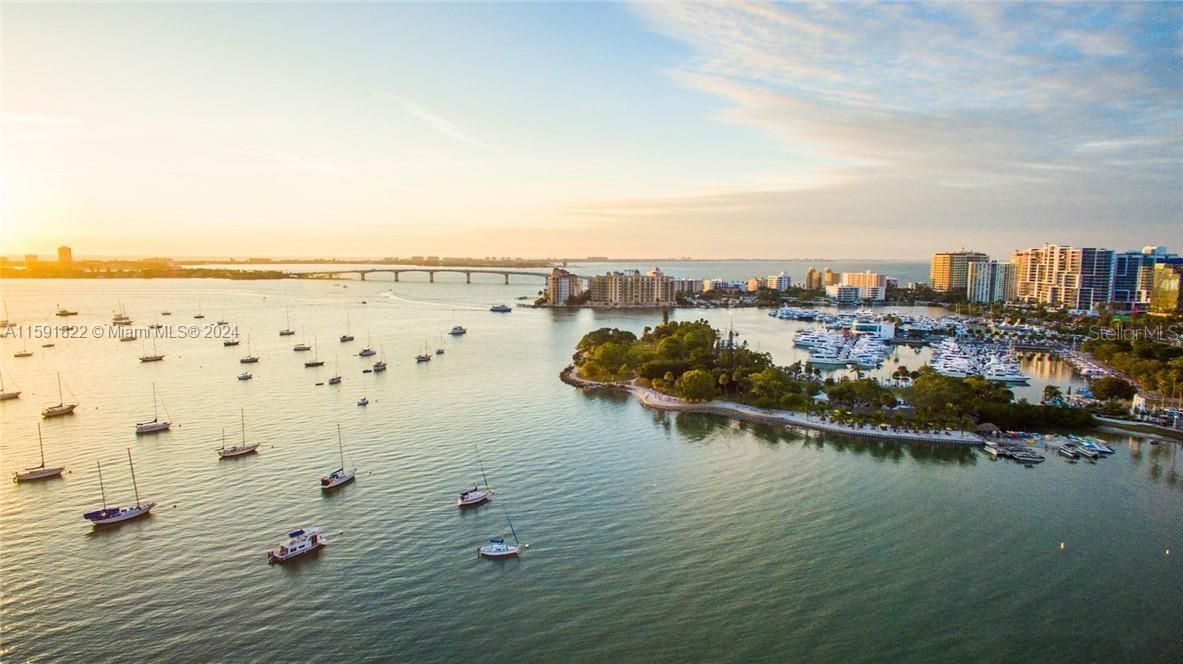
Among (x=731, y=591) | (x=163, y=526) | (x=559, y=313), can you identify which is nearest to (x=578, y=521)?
(x=731, y=591)

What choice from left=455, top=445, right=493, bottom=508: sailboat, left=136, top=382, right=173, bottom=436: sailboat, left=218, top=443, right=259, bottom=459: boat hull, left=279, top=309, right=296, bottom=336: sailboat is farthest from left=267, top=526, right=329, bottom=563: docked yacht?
left=279, top=309, right=296, bottom=336: sailboat

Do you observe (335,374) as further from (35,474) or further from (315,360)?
(35,474)

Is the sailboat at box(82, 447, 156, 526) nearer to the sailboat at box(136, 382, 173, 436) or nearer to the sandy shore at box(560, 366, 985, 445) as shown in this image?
the sailboat at box(136, 382, 173, 436)

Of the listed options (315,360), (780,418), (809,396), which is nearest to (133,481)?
(315,360)

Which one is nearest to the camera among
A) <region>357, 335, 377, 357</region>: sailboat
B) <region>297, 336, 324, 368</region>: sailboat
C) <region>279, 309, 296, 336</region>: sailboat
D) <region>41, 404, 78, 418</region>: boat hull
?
<region>41, 404, 78, 418</region>: boat hull

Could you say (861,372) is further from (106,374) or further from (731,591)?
(106,374)

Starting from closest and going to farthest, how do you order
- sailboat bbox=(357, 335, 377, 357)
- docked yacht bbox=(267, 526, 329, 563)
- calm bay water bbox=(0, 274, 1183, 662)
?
calm bay water bbox=(0, 274, 1183, 662)
docked yacht bbox=(267, 526, 329, 563)
sailboat bbox=(357, 335, 377, 357)

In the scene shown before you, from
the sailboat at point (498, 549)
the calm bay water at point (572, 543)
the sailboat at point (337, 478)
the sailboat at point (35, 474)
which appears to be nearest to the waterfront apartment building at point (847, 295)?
the calm bay water at point (572, 543)
